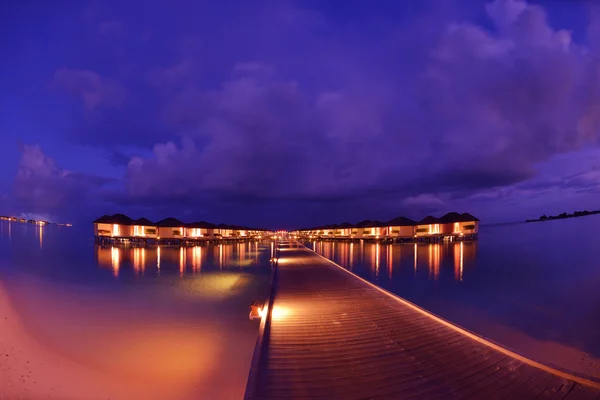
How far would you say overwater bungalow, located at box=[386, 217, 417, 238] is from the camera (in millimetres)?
48250

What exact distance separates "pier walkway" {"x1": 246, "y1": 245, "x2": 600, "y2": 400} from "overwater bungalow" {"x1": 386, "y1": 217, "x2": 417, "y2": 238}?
42.3 metres

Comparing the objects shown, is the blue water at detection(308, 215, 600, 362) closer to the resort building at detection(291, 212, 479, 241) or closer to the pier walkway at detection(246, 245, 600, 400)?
the pier walkway at detection(246, 245, 600, 400)

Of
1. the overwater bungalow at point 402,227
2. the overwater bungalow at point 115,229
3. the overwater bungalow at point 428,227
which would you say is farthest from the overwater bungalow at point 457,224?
the overwater bungalow at point 115,229

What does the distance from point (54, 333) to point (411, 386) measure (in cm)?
999

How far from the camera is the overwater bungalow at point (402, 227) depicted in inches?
1900

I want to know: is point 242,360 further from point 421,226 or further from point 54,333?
point 421,226

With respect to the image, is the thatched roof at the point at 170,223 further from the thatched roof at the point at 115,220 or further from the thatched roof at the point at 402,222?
the thatched roof at the point at 402,222

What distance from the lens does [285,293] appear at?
10.1m

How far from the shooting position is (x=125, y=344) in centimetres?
838

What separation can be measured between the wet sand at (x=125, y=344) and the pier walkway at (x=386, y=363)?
1.68 metres

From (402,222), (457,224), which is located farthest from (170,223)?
(457,224)

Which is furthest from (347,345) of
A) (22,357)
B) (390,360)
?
(22,357)

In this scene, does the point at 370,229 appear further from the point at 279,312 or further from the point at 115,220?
the point at 279,312

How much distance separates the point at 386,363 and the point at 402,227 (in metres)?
46.5
